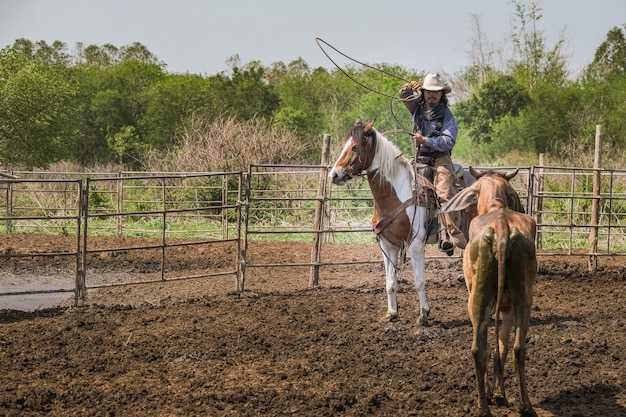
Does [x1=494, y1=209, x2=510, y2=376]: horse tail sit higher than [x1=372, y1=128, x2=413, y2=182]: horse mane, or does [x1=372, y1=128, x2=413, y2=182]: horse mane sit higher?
[x1=372, y1=128, x2=413, y2=182]: horse mane

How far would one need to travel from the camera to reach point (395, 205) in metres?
7.97

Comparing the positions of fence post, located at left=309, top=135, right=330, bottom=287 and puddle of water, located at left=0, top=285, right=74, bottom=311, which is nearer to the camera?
puddle of water, located at left=0, top=285, right=74, bottom=311

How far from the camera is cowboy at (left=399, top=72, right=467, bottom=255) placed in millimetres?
7840

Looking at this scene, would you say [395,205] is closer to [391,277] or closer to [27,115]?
[391,277]

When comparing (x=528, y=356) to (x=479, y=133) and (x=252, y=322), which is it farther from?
(x=479, y=133)

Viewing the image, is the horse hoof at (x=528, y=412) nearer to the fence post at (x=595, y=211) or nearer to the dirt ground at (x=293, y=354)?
the dirt ground at (x=293, y=354)

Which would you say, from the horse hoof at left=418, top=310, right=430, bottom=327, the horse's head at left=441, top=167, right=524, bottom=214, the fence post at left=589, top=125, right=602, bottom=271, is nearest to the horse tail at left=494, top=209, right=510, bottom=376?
the horse's head at left=441, top=167, right=524, bottom=214

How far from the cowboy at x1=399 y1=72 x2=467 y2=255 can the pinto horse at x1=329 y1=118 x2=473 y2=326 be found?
19 cm

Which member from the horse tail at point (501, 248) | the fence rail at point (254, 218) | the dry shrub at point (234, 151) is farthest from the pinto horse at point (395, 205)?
the dry shrub at point (234, 151)

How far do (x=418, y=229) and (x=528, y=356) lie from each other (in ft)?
6.57

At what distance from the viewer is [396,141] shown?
28531 mm

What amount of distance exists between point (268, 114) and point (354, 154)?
2931 cm

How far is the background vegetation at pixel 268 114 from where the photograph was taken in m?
23.5

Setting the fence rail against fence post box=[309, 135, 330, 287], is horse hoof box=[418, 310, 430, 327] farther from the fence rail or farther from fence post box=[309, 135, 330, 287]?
the fence rail
